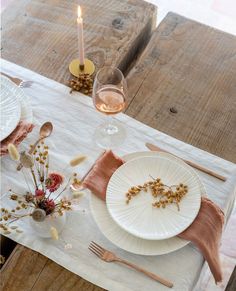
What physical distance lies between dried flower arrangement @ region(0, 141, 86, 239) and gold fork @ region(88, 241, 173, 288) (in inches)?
4.1

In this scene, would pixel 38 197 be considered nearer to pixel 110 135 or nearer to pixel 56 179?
pixel 56 179

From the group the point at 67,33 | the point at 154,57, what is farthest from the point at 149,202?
the point at 67,33

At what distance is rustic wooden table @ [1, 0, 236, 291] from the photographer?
1.24 meters

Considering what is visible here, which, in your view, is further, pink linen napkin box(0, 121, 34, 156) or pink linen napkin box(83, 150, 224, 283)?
pink linen napkin box(0, 121, 34, 156)

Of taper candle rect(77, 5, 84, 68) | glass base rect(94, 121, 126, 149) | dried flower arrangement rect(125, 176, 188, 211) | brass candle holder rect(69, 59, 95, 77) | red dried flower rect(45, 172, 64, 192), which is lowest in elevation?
red dried flower rect(45, 172, 64, 192)

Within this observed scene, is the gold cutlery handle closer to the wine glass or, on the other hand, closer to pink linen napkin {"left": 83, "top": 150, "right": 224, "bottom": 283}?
pink linen napkin {"left": 83, "top": 150, "right": 224, "bottom": 283}

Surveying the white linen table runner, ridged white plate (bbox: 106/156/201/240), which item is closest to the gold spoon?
the white linen table runner

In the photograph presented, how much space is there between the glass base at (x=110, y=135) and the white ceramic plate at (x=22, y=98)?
18cm

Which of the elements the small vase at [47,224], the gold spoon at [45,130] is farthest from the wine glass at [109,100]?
the small vase at [47,224]

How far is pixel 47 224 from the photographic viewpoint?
1.02 meters

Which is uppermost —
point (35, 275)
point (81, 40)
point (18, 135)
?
point (81, 40)

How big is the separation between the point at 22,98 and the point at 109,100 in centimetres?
24

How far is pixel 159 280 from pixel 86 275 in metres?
0.16

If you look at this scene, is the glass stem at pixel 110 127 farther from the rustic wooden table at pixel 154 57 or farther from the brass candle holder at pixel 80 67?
the brass candle holder at pixel 80 67
